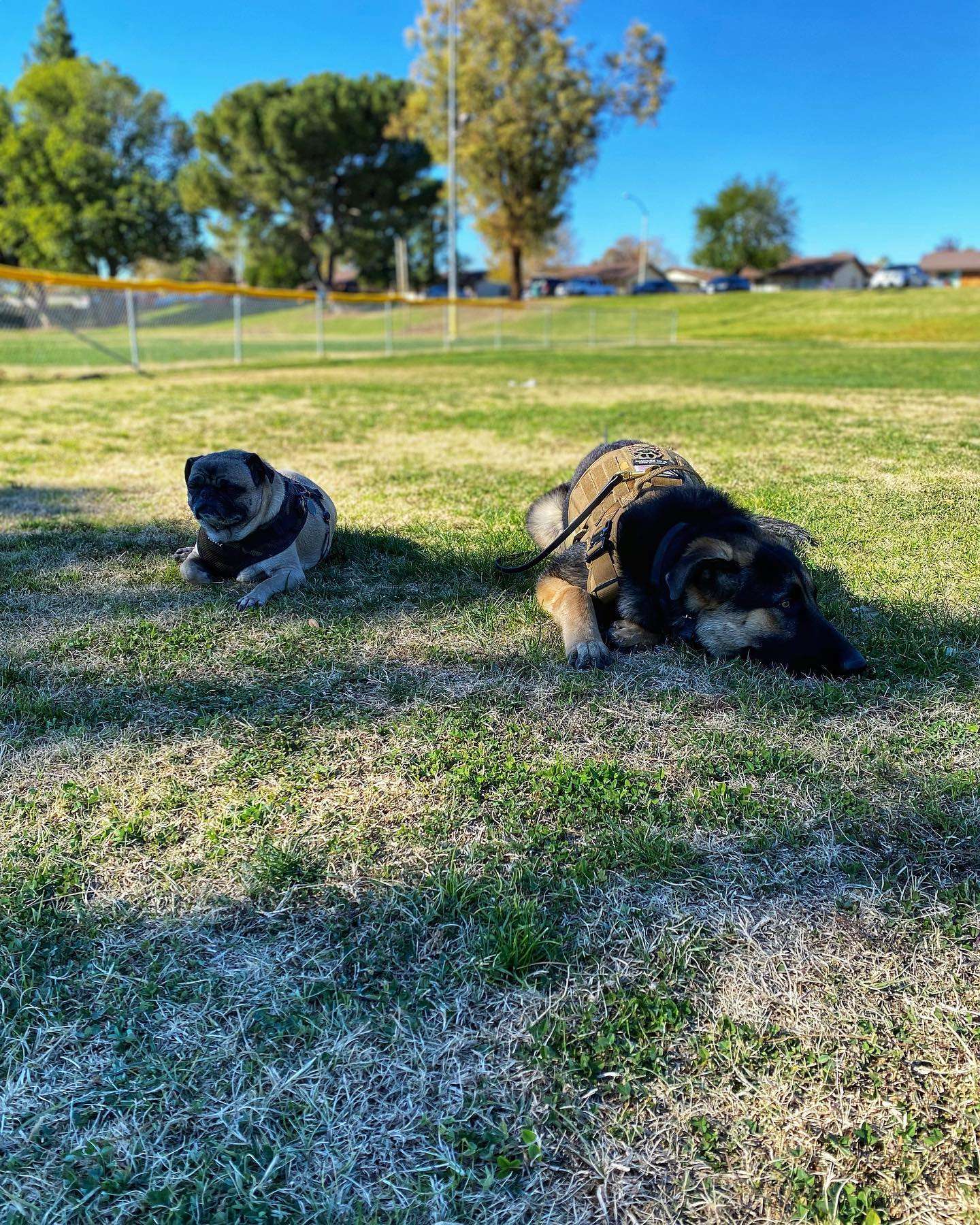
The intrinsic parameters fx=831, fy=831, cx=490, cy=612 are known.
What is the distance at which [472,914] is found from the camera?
2.07 m

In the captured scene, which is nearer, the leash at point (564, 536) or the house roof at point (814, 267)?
the leash at point (564, 536)

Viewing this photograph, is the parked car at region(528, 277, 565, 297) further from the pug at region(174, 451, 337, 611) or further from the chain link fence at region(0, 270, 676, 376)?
the pug at region(174, 451, 337, 611)

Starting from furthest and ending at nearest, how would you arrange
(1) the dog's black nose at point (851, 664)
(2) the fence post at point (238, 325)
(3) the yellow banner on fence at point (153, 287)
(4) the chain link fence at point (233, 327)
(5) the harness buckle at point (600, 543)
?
(2) the fence post at point (238, 325) → (4) the chain link fence at point (233, 327) → (3) the yellow banner on fence at point (153, 287) → (5) the harness buckle at point (600, 543) → (1) the dog's black nose at point (851, 664)

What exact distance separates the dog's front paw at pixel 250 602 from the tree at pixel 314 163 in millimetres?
63706

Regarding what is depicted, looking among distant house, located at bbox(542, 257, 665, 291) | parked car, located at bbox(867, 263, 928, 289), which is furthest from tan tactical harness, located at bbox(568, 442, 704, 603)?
distant house, located at bbox(542, 257, 665, 291)

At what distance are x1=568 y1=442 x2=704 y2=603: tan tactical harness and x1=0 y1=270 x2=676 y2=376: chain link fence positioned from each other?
17112 millimetres

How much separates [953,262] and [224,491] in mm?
117770

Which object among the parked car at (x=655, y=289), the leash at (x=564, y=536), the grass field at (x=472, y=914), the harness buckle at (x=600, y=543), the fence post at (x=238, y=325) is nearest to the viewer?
the grass field at (x=472, y=914)

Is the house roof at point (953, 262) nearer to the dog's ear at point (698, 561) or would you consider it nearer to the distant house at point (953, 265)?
the distant house at point (953, 265)

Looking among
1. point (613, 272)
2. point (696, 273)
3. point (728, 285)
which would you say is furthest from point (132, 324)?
point (696, 273)

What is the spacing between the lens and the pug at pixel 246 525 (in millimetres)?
4207

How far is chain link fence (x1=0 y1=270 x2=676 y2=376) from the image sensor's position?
61.7 feet

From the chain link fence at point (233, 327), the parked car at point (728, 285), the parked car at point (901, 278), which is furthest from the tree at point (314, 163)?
the parked car at point (901, 278)

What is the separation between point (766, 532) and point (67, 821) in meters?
2.86
